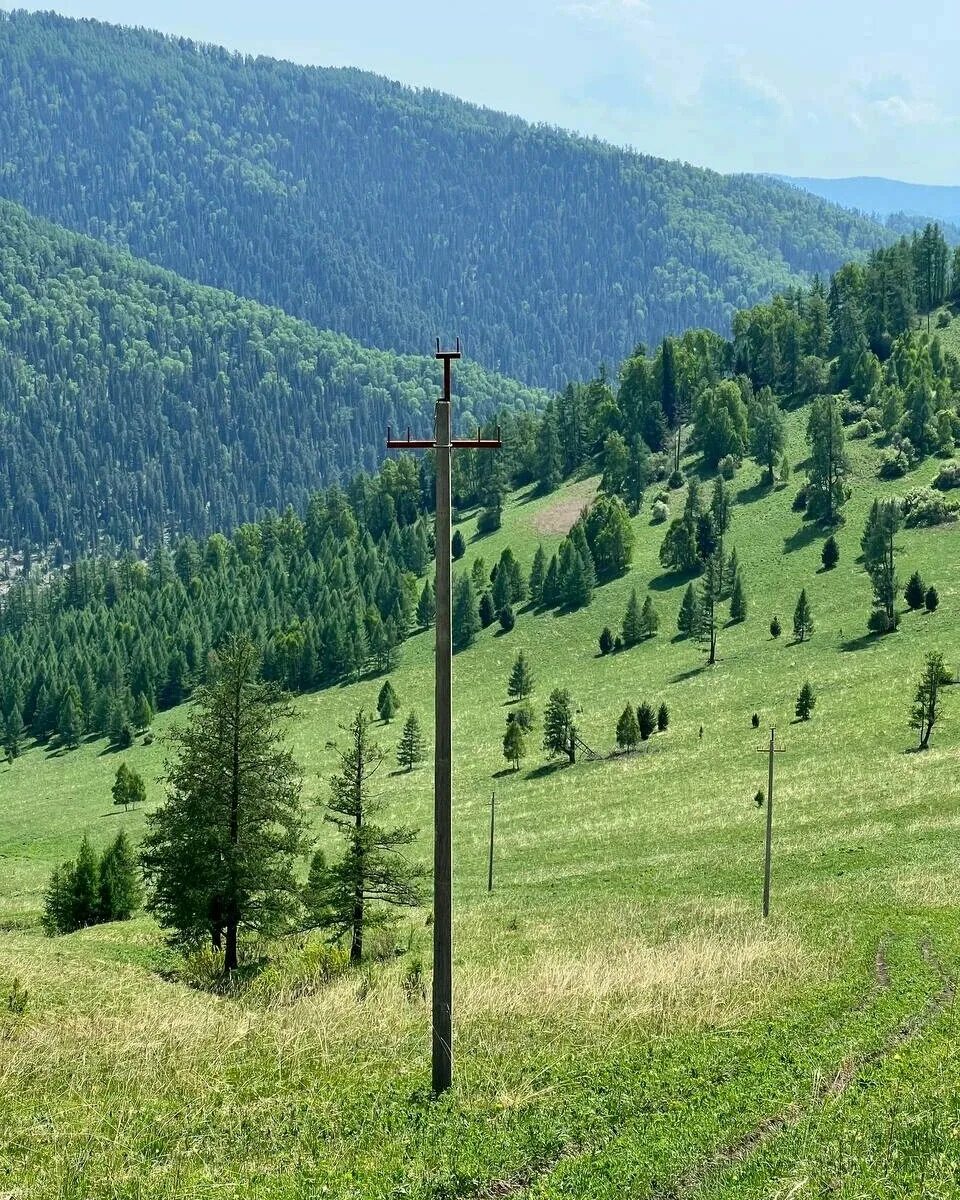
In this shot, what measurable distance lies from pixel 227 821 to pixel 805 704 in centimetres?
6346

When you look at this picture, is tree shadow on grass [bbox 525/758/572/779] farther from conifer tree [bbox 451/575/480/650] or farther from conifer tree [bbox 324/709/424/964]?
conifer tree [bbox 324/709/424/964]

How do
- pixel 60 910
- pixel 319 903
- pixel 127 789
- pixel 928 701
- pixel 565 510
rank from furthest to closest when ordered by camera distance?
pixel 565 510
pixel 127 789
pixel 928 701
pixel 60 910
pixel 319 903

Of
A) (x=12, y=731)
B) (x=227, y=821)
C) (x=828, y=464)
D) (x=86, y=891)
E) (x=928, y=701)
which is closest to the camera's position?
(x=227, y=821)

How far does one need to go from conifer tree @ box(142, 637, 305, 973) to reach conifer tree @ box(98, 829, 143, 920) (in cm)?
1936

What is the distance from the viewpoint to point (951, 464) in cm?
14312

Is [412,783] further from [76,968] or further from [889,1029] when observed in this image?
[889,1029]

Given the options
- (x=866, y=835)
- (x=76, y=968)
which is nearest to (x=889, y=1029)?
(x=76, y=968)

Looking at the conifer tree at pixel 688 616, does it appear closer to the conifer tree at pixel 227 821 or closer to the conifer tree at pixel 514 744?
the conifer tree at pixel 514 744

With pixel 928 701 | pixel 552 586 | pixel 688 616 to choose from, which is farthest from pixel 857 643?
pixel 552 586

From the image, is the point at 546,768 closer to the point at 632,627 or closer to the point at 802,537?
the point at 632,627

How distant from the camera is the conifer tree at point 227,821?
3338cm

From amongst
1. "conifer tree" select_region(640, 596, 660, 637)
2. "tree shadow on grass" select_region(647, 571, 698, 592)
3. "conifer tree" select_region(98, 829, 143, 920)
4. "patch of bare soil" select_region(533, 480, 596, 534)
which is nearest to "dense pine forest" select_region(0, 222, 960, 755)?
"tree shadow on grass" select_region(647, 571, 698, 592)

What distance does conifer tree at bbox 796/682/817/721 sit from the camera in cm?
8944

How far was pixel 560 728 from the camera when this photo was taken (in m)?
95.1
